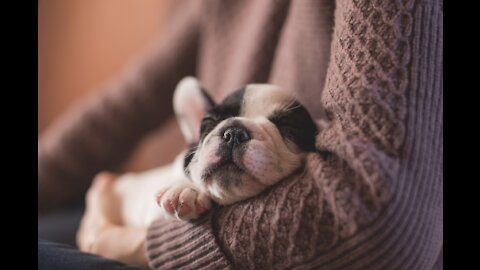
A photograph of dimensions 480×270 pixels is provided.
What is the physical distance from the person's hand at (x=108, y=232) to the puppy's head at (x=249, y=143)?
0.58 ft

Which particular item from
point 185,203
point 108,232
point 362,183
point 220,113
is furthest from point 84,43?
point 362,183

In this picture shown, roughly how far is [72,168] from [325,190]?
38.2 inches

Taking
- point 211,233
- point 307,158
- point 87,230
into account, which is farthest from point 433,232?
point 87,230

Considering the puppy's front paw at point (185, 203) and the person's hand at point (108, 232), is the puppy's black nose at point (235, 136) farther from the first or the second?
the person's hand at point (108, 232)

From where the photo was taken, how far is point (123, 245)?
2.75 ft

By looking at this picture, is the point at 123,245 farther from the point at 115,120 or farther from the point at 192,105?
the point at 115,120

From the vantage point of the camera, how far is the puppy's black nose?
667mm

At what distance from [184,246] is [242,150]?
158 millimetres

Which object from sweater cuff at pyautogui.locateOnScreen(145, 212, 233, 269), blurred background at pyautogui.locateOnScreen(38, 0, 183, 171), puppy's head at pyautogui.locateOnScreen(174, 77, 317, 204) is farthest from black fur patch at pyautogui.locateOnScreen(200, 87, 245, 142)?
blurred background at pyautogui.locateOnScreen(38, 0, 183, 171)

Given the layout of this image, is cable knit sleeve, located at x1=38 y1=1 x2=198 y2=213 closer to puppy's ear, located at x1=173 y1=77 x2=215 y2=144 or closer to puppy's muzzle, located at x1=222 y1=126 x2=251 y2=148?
puppy's ear, located at x1=173 y1=77 x2=215 y2=144

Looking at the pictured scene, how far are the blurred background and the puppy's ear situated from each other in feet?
3.74

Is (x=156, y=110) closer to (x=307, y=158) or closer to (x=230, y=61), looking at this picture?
(x=230, y=61)

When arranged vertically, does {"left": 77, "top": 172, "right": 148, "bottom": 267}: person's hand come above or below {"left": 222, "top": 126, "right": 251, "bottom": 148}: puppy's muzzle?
below

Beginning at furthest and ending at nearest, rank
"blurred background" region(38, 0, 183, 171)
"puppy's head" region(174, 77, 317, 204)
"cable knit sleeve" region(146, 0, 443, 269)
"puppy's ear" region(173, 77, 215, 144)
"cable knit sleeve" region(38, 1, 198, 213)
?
"blurred background" region(38, 0, 183, 171)
"cable knit sleeve" region(38, 1, 198, 213)
"puppy's ear" region(173, 77, 215, 144)
"puppy's head" region(174, 77, 317, 204)
"cable knit sleeve" region(146, 0, 443, 269)
